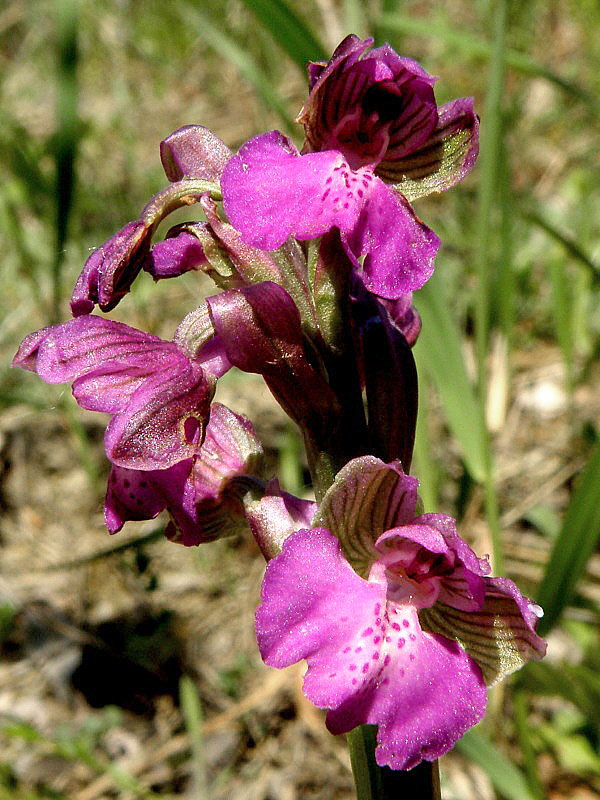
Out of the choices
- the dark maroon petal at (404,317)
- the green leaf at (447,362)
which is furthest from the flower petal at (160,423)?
the green leaf at (447,362)

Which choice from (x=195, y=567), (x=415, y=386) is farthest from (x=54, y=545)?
(x=415, y=386)

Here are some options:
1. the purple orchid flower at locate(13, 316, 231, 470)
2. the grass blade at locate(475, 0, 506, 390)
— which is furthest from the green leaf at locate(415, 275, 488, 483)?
the purple orchid flower at locate(13, 316, 231, 470)

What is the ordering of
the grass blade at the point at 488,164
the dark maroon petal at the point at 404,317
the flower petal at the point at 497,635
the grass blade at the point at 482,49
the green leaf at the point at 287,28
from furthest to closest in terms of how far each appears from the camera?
the grass blade at the point at 482,49 < the grass blade at the point at 488,164 < the green leaf at the point at 287,28 < the dark maroon petal at the point at 404,317 < the flower petal at the point at 497,635

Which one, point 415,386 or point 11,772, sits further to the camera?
point 11,772

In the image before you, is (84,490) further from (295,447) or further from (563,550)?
(563,550)

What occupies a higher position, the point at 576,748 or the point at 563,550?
the point at 563,550

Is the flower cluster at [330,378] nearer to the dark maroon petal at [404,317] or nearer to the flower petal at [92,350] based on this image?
the flower petal at [92,350]
